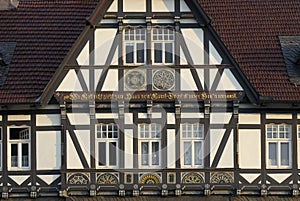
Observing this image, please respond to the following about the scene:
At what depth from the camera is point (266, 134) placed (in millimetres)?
31500

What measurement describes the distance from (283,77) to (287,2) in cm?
472

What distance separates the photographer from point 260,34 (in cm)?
3350

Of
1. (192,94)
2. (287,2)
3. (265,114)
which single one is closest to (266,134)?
(265,114)

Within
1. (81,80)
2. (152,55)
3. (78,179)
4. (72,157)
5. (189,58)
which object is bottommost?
(78,179)

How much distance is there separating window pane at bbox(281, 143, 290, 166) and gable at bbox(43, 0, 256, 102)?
2223 mm

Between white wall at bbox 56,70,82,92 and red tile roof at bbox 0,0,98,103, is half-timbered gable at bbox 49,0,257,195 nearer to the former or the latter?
white wall at bbox 56,70,82,92

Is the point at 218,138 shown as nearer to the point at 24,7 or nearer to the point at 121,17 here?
the point at 121,17

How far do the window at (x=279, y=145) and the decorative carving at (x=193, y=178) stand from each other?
262 cm

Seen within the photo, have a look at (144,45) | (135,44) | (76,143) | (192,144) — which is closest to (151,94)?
(144,45)

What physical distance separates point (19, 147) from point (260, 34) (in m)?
9.93

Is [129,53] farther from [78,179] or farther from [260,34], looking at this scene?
[260,34]

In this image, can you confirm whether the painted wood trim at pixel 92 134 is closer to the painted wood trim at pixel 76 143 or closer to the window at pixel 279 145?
the painted wood trim at pixel 76 143

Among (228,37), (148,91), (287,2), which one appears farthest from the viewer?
(287,2)

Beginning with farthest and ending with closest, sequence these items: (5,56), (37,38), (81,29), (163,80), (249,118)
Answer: (81,29) < (37,38) < (5,56) < (249,118) < (163,80)
